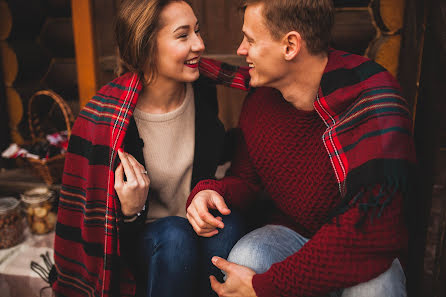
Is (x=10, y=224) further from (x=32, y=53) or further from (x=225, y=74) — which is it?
(x=225, y=74)

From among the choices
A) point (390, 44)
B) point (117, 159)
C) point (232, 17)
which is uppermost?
point (232, 17)

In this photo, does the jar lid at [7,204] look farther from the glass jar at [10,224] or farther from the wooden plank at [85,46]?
the wooden plank at [85,46]

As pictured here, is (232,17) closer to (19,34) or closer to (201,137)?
(201,137)

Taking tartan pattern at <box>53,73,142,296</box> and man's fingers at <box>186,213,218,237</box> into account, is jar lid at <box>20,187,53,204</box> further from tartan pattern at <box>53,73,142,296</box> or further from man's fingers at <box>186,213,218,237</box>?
man's fingers at <box>186,213,218,237</box>

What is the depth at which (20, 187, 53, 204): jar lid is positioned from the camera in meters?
2.10

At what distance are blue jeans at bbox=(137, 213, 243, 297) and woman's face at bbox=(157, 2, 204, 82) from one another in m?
0.57

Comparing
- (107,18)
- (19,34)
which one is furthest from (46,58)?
(107,18)

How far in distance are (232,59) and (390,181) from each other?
1385mm

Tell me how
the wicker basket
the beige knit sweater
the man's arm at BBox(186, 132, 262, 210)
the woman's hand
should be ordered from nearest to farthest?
the woman's hand, the man's arm at BBox(186, 132, 262, 210), the beige knit sweater, the wicker basket

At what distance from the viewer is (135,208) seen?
1449mm

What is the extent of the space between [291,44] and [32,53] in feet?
6.65

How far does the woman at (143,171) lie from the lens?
1.40 m

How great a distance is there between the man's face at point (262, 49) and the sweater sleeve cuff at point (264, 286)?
67cm

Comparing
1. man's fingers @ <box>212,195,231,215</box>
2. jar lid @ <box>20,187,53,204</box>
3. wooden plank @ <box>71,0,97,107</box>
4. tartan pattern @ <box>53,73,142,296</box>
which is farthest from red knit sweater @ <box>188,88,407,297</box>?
wooden plank @ <box>71,0,97,107</box>
